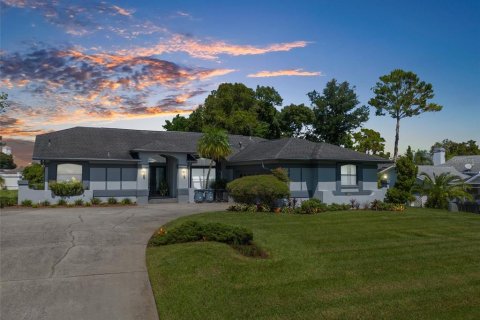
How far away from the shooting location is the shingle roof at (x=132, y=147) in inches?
1121

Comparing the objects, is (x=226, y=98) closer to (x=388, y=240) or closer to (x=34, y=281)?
(x=388, y=240)

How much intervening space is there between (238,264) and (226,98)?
4477 centimetres

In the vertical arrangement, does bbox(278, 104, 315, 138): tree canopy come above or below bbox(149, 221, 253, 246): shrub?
above

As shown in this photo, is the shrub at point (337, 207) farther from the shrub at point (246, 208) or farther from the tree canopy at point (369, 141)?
the tree canopy at point (369, 141)

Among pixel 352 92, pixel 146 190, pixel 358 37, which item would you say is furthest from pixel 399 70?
pixel 146 190

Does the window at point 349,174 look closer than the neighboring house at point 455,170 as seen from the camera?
Yes

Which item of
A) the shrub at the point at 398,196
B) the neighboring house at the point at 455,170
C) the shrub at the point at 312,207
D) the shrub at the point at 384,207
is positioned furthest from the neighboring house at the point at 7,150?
the shrub at the point at 384,207

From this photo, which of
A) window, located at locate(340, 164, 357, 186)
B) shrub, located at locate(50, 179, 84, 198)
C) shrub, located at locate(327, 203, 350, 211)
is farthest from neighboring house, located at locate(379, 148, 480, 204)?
shrub, located at locate(50, 179, 84, 198)

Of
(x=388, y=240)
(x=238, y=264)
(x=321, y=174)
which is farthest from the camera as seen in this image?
(x=321, y=174)

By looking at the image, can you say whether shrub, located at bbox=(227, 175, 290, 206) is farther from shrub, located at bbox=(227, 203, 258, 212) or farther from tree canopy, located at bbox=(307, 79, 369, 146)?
tree canopy, located at bbox=(307, 79, 369, 146)

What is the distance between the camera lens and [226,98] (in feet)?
177

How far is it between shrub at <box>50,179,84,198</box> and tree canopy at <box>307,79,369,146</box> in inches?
1541

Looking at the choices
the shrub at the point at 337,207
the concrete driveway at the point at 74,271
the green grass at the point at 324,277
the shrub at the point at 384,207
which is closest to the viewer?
the concrete driveway at the point at 74,271

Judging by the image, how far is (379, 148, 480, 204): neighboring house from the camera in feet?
120
